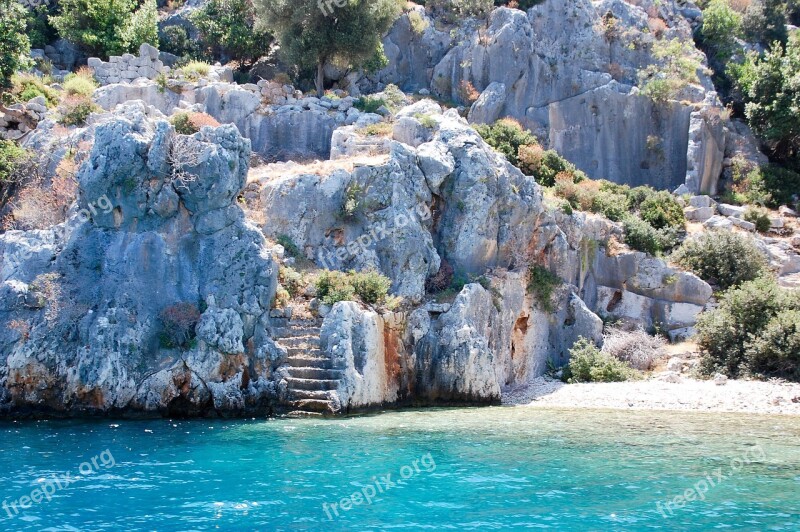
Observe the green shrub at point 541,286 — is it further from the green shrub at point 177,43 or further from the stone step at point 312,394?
the green shrub at point 177,43

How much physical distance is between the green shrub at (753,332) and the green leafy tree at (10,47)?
28.7 meters

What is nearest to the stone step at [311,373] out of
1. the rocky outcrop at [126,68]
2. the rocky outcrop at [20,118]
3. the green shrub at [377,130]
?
the green shrub at [377,130]

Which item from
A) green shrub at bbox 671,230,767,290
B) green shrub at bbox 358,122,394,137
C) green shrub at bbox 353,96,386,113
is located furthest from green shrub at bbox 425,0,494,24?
green shrub at bbox 671,230,767,290

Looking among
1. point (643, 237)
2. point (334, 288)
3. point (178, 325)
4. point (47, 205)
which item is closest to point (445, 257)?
point (334, 288)

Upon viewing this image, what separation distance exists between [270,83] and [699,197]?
2089cm

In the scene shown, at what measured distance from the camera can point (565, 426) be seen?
1852cm

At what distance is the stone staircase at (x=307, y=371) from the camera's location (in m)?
19.3

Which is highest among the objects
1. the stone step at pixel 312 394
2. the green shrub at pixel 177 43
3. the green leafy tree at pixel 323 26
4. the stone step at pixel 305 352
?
the green shrub at pixel 177 43

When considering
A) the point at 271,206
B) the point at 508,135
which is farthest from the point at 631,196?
the point at 271,206

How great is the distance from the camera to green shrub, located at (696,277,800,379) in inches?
919

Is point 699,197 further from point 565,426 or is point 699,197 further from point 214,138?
point 214,138

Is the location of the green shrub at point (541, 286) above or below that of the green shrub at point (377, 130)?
below

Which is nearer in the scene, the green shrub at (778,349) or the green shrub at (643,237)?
the green shrub at (778,349)

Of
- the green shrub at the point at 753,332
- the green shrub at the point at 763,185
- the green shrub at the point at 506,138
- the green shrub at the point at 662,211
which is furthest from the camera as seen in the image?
the green shrub at the point at 763,185
